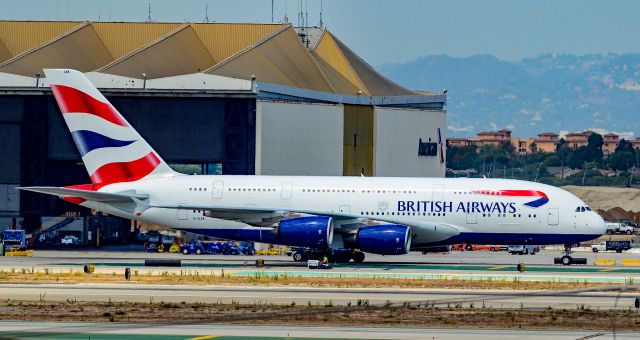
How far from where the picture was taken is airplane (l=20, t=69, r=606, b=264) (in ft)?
221

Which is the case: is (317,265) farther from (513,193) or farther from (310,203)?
(513,193)

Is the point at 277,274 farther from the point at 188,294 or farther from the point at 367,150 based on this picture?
the point at 367,150

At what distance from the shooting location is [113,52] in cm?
10569

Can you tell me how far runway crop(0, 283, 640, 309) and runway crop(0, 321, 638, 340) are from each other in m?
7.11

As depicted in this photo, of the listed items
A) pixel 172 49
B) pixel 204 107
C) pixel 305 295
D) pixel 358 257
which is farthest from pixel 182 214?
pixel 172 49

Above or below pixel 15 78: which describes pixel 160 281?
below

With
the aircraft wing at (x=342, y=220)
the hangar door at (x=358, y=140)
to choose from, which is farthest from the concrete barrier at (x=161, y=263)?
the hangar door at (x=358, y=140)

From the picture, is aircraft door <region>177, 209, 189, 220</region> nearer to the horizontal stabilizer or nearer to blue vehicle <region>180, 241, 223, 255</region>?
the horizontal stabilizer

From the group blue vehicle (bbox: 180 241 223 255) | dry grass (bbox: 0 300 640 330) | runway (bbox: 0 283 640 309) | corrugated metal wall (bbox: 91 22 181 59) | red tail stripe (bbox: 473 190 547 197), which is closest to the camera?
dry grass (bbox: 0 300 640 330)

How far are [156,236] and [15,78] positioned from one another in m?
15.7

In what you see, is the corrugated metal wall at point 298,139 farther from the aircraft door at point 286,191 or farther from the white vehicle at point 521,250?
the aircraft door at point 286,191

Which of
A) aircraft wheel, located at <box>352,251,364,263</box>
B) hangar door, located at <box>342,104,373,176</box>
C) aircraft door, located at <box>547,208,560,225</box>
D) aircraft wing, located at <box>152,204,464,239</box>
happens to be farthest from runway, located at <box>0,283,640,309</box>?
hangar door, located at <box>342,104,373,176</box>

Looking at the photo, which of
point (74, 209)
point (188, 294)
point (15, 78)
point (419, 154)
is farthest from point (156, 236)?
point (188, 294)

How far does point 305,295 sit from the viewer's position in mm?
48500
